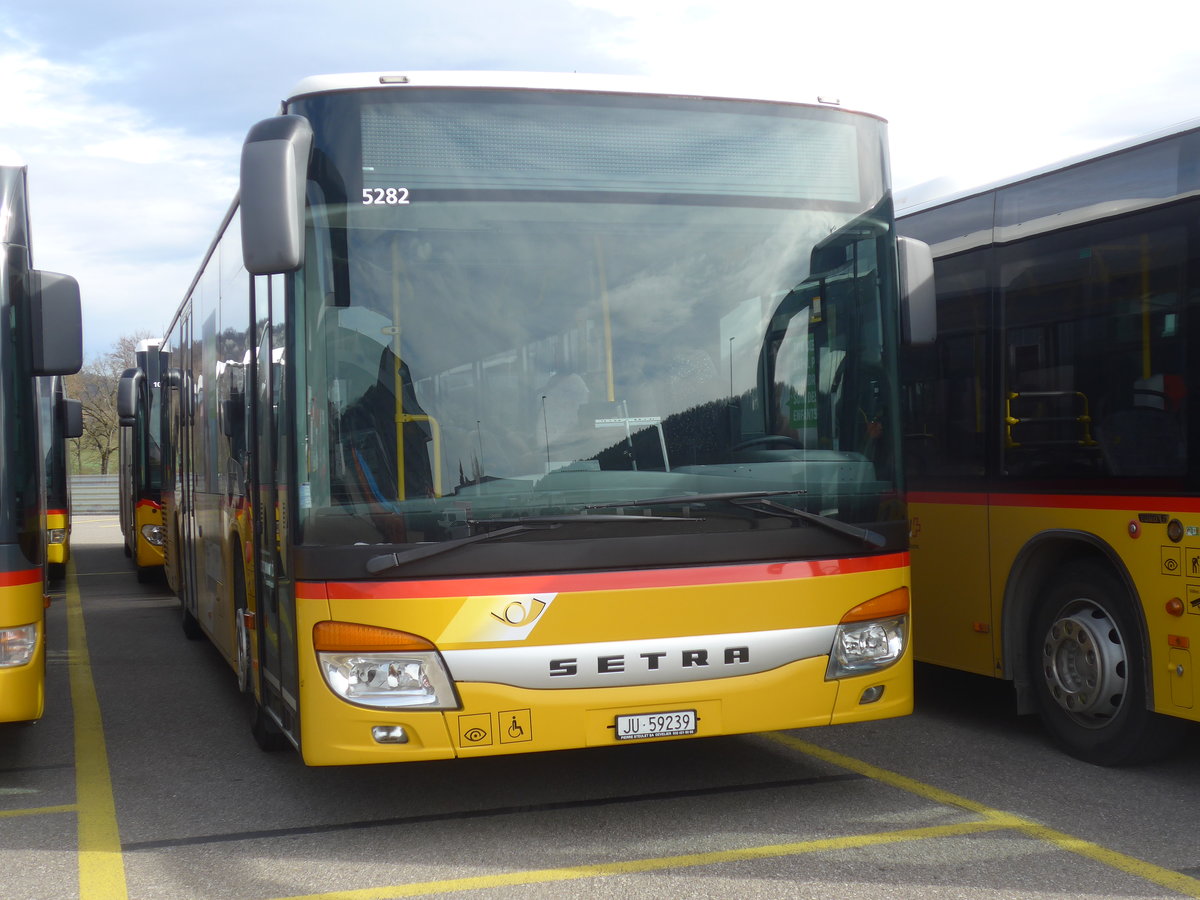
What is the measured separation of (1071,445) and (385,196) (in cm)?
355

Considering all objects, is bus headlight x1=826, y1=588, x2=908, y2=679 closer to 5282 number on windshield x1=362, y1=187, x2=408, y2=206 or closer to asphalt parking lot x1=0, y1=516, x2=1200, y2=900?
asphalt parking lot x1=0, y1=516, x2=1200, y2=900

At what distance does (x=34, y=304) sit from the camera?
251 inches

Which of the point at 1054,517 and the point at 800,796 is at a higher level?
the point at 1054,517

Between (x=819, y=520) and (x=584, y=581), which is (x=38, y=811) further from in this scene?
(x=819, y=520)

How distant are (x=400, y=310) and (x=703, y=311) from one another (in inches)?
47.2

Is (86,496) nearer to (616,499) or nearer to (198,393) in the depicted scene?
(198,393)

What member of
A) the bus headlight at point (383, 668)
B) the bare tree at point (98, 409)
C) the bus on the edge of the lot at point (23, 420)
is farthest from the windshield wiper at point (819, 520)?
the bare tree at point (98, 409)

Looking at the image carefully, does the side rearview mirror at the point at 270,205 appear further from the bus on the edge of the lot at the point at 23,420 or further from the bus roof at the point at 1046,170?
the bus roof at the point at 1046,170

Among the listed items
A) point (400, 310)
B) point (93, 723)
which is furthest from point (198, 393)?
point (400, 310)

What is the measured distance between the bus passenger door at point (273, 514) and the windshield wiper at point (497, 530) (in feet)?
1.87

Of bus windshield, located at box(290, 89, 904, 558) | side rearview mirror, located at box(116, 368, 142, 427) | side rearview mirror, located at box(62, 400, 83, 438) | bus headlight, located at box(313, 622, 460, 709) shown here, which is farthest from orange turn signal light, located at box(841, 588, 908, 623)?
side rearview mirror, located at box(116, 368, 142, 427)

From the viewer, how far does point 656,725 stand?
17.4ft

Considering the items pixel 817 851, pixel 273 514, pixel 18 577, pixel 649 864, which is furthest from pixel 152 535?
pixel 817 851

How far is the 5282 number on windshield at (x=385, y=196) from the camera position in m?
5.25
